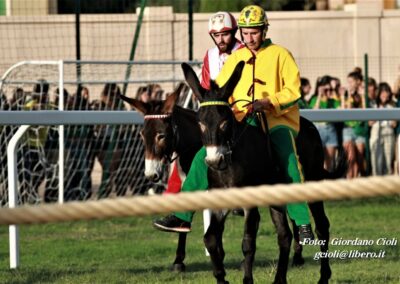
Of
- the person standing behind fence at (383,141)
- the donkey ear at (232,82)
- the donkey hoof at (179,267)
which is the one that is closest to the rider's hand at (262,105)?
the donkey ear at (232,82)

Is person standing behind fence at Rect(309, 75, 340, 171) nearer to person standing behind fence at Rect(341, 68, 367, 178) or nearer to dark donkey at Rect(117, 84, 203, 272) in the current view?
person standing behind fence at Rect(341, 68, 367, 178)

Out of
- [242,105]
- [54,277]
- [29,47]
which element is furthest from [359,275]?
[29,47]

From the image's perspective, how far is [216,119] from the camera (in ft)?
27.7

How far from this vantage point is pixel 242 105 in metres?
9.18

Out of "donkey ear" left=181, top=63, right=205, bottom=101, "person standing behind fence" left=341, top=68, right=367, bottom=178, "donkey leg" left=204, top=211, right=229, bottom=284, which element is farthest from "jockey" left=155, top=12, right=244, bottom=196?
"person standing behind fence" left=341, top=68, right=367, bottom=178

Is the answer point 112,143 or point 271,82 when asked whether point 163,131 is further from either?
point 112,143

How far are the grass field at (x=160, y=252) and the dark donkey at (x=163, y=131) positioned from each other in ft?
3.25

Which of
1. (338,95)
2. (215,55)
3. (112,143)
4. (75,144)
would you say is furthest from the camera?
(338,95)

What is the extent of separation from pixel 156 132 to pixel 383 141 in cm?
1042

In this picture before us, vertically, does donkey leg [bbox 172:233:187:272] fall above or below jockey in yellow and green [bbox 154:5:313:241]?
below

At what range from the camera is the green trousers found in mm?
9086

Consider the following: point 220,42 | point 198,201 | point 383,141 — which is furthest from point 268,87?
point 383,141

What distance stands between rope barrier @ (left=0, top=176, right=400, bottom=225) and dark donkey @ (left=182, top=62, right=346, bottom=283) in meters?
4.27

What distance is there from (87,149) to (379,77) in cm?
806
